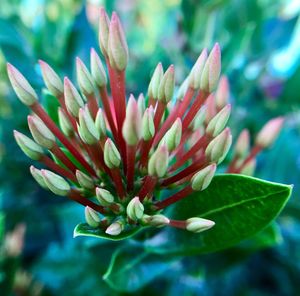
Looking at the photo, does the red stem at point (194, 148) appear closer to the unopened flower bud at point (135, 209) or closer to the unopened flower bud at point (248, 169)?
the unopened flower bud at point (135, 209)

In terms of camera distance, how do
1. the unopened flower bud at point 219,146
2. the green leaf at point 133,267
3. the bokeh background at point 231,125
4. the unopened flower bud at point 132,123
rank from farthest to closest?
1. the bokeh background at point 231,125
2. the green leaf at point 133,267
3. the unopened flower bud at point 219,146
4. the unopened flower bud at point 132,123

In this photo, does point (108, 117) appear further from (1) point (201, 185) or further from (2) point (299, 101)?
(2) point (299, 101)

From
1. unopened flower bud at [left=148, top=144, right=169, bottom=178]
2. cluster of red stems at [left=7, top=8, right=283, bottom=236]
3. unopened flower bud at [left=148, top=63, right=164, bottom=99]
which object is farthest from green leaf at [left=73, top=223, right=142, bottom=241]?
unopened flower bud at [left=148, top=63, right=164, bottom=99]

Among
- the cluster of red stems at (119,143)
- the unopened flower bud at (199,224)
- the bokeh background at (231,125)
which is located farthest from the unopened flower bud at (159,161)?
the bokeh background at (231,125)

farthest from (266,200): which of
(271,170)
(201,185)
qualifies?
(271,170)

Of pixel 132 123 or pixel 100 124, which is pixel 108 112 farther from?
pixel 132 123

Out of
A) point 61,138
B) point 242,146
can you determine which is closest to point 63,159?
point 61,138
